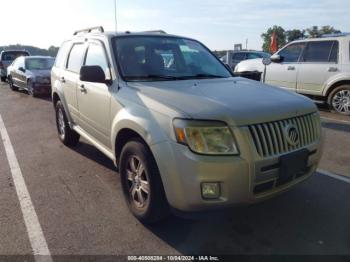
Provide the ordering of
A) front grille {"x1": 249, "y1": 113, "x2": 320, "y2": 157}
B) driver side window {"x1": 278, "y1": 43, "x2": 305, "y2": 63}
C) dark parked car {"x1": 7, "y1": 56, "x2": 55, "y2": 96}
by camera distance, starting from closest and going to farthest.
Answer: front grille {"x1": 249, "y1": 113, "x2": 320, "y2": 157}
driver side window {"x1": 278, "y1": 43, "x2": 305, "y2": 63}
dark parked car {"x1": 7, "y1": 56, "x2": 55, "y2": 96}

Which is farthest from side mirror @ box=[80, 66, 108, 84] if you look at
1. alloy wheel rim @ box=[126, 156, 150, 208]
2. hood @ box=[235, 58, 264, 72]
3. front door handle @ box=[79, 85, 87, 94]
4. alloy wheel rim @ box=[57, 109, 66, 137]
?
hood @ box=[235, 58, 264, 72]

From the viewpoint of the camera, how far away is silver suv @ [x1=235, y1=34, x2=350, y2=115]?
827 centimetres

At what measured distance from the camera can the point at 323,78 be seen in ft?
28.2

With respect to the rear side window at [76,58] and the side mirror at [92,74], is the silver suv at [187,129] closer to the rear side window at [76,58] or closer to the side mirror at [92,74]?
the side mirror at [92,74]

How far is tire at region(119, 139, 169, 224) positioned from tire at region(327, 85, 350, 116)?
665 centimetres

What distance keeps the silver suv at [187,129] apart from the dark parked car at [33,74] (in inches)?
366

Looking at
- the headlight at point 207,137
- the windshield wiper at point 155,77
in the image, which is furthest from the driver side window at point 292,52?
the headlight at point 207,137

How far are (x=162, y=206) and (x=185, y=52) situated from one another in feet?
7.38

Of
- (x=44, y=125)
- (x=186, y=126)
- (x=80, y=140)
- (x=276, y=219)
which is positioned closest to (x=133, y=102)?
(x=186, y=126)

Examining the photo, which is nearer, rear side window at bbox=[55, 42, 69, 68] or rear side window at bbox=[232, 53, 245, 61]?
rear side window at bbox=[55, 42, 69, 68]

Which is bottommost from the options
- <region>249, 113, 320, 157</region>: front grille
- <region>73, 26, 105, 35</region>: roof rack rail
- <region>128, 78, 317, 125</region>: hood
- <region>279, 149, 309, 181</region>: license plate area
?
<region>279, 149, 309, 181</region>: license plate area

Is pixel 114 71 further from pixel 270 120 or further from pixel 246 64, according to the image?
pixel 246 64

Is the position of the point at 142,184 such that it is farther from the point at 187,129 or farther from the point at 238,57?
the point at 238,57

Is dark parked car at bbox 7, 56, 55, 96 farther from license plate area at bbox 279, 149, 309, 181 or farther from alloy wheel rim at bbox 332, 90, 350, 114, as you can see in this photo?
license plate area at bbox 279, 149, 309, 181
